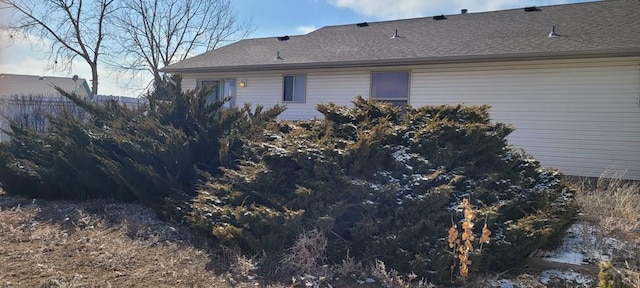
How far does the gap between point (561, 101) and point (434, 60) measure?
2.64 meters

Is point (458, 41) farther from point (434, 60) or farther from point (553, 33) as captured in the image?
point (553, 33)

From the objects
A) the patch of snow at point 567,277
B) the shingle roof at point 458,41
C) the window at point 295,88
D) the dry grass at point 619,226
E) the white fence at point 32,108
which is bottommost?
the patch of snow at point 567,277

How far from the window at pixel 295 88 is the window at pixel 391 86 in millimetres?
2003

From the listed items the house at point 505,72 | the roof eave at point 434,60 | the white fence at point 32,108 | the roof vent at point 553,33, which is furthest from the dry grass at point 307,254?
the roof vent at point 553,33

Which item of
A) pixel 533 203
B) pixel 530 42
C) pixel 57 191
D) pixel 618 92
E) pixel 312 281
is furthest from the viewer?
pixel 530 42

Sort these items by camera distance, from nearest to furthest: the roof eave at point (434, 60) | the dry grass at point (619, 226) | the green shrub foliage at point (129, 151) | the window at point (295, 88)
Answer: the dry grass at point (619, 226), the green shrub foliage at point (129, 151), the roof eave at point (434, 60), the window at point (295, 88)

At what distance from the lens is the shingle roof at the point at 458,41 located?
317 inches

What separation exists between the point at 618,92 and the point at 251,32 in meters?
20.6

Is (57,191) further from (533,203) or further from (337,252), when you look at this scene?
(533,203)

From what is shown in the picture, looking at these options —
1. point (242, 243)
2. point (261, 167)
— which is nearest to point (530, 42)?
point (261, 167)

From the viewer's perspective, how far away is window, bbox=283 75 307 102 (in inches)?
437

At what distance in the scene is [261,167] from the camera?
13.4 ft

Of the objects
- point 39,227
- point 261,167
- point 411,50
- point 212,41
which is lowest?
point 39,227

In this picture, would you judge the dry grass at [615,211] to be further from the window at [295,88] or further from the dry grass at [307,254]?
the window at [295,88]
